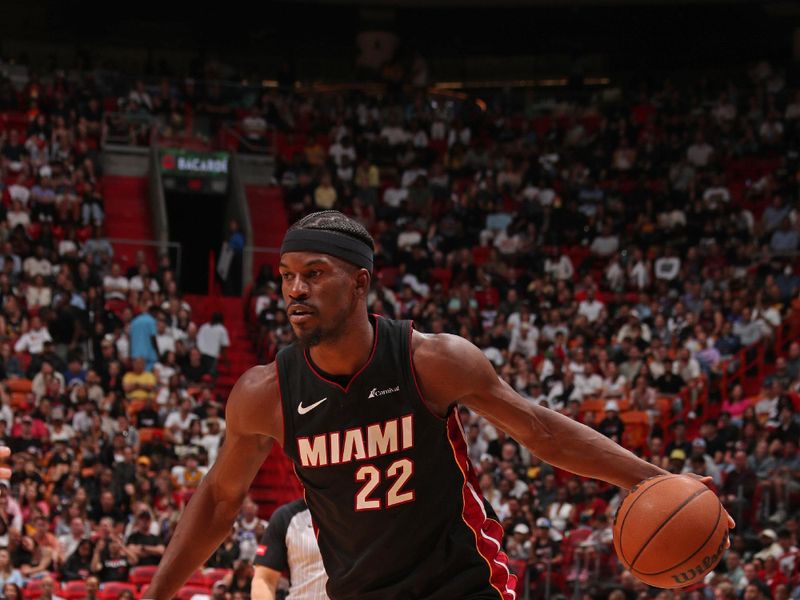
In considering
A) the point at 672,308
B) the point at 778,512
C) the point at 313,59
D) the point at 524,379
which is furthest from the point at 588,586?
the point at 313,59

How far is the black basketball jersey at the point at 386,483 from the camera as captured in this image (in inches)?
170

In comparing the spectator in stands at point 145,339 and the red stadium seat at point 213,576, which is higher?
the spectator in stands at point 145,339

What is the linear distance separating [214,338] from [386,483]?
14.8 metres

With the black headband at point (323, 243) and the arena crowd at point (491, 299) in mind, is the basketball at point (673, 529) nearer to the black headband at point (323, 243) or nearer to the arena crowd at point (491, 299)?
the black headband at point (323, 243)

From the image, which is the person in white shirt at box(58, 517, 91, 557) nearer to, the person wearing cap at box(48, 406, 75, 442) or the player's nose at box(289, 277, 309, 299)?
the person wearing cap at box(48, 406, 75, 442)

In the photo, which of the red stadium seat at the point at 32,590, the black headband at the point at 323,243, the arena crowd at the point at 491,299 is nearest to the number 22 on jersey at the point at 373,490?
the black headband at the point at 323,243

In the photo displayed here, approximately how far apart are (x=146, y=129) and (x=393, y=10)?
7.60 meters

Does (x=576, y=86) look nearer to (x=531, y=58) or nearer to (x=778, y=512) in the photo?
(x=531, y=58)

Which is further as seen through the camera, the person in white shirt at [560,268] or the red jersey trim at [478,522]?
the person in white shirt at [560,268]

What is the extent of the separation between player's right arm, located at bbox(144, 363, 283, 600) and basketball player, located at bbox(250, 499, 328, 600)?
2.39 m

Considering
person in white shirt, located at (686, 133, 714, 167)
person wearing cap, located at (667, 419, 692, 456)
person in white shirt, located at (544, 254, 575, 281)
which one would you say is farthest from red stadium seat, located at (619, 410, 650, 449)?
person in white shirt, located at (686, 133, 714, 167)

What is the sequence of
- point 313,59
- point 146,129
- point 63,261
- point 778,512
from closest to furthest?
1. point 778,512
2. point 63,261
3. point 146,129
4. point 313,59

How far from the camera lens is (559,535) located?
14.2 metres

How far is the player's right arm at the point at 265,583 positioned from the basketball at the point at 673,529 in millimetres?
3081
